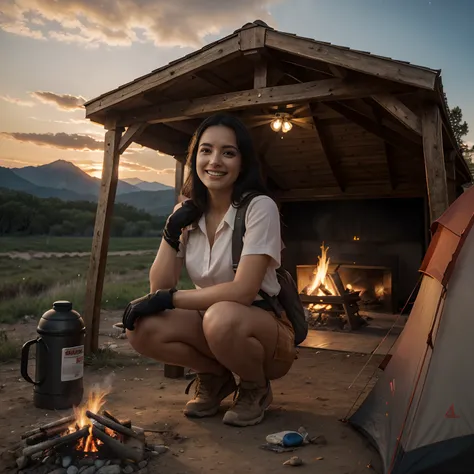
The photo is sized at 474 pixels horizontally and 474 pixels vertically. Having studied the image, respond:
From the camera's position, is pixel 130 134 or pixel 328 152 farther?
pixel 328 152

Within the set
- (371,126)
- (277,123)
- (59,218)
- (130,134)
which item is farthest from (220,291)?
(59,218)

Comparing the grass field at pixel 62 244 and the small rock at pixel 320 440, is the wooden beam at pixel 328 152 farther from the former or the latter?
the grass field at pixel 62 244

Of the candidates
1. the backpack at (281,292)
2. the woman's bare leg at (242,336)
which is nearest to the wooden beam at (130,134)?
the backpack at (281,292)

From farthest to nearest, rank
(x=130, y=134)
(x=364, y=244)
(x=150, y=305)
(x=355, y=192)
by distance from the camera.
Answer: (x=364, y=244) → (x=355, y=192) → (x=130, y=134) → (x=150, y=305)

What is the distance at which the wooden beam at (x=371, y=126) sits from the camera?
623 cm

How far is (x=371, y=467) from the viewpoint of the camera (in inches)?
96.5

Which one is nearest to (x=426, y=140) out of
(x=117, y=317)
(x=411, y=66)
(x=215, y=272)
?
(x=411, y=66)

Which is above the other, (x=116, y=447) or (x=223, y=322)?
(x=223, y=322)

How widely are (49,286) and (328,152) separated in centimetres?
831

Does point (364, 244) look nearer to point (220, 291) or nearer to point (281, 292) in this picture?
point (281, 292)

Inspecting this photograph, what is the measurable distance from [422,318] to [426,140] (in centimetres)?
212

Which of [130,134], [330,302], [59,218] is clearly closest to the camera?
[130,134]

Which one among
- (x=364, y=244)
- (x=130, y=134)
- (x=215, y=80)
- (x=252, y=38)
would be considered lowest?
(x=364, y=244)

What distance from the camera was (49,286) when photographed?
40.9 ft
